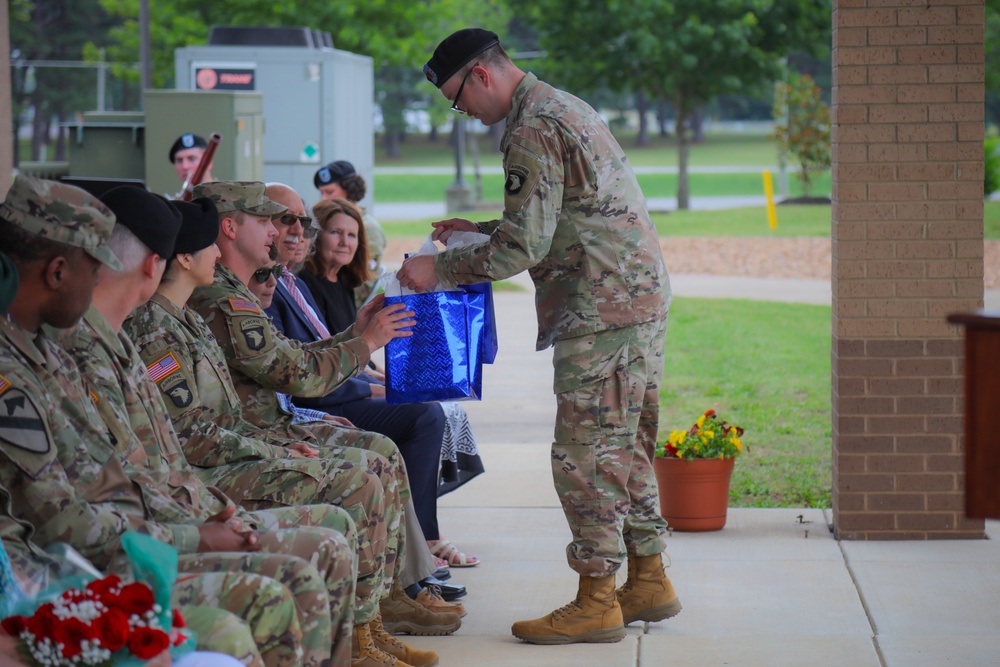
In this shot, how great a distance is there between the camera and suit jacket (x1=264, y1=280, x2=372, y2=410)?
4.99 metres

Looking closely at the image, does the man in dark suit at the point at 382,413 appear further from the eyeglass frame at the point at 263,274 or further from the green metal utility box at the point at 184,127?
the green metal utility box at the point at 184,127

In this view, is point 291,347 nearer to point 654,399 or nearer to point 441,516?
point 654,399

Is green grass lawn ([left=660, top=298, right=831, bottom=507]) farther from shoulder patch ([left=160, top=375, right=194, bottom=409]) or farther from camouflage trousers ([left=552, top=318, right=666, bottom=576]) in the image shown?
shoulder patch ([left=160, top=375, right=194, bottom=409])

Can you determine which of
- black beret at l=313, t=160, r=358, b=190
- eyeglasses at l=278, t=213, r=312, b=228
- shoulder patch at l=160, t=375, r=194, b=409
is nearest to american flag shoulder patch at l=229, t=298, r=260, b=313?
shoulder patch at l=160, t=375, r=194, b=409

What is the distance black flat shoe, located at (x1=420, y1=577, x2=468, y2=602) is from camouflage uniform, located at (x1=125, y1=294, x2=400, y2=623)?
696mm

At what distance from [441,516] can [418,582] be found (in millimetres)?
1485

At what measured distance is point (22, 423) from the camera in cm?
277

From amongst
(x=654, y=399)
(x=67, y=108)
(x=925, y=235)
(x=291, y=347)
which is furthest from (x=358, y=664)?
(x=67, y=108)

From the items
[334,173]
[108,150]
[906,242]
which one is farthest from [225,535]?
[108,150]

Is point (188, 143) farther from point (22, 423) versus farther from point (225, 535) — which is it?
point (22, 423)

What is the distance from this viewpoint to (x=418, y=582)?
15.3 ft

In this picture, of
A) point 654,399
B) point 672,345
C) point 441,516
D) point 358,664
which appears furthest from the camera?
point 672,345

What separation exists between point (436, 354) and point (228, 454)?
872 millimetres

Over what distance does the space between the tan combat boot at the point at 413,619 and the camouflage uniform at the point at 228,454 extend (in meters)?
0.45
